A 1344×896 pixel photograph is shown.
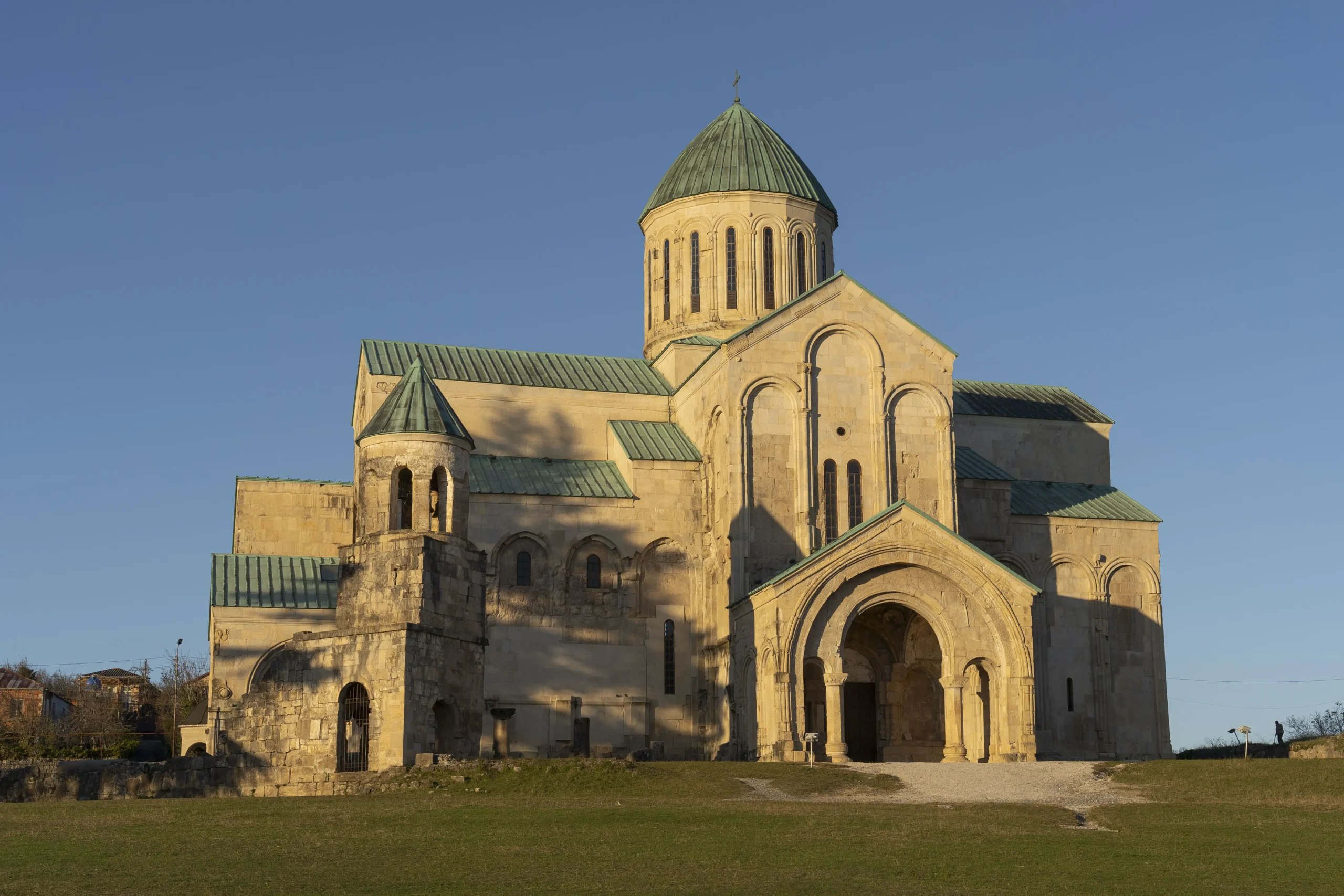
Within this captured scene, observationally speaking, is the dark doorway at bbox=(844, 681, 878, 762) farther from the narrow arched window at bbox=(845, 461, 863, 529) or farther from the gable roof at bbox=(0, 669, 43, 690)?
the gable roof at bbox=(0, 669, 43, 690)

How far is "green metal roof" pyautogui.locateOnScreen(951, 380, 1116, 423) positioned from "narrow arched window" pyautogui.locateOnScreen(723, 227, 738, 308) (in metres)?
7.81

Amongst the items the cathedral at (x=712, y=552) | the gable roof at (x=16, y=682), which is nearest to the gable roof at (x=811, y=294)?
the cathedral at (x=712, y=552)

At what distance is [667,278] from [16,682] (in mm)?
38514

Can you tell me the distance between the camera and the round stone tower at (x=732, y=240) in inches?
1854

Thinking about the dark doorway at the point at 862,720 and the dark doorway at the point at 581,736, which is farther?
the dark doorway at the point at 862,720

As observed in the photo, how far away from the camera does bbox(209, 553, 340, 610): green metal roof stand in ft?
136

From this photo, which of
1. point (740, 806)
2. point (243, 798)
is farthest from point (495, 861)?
point (243, 798)

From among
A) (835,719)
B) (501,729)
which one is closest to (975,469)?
(835,719)

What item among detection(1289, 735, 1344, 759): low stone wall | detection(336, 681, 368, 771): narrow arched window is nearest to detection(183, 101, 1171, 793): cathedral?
detection(336, 681, 368, 771): narrow arched window

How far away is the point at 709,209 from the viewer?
156 ft

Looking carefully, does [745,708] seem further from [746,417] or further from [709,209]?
[709,209]

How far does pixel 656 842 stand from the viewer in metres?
21.2

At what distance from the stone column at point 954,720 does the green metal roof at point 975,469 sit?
8.69 metres

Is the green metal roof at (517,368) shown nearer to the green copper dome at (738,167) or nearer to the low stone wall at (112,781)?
the green copper dome at (738,167)
